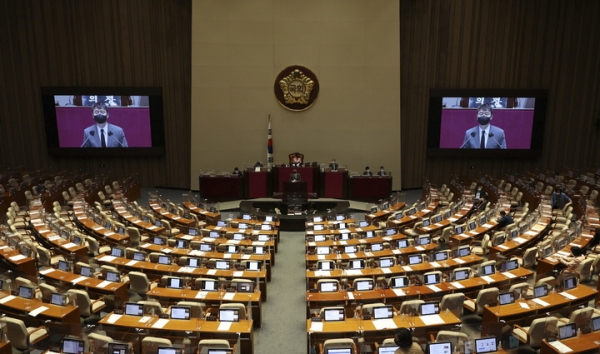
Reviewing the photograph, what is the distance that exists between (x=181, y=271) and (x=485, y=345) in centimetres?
658

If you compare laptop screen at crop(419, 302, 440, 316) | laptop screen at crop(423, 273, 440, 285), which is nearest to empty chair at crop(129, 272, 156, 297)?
laptop screen at crop(419, 302, 440, 316)

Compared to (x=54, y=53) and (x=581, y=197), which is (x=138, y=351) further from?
(x=54, y=53)

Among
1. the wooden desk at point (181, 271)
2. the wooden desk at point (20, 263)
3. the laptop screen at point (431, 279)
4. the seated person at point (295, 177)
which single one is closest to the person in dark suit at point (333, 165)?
the seated person at point (295, 177)

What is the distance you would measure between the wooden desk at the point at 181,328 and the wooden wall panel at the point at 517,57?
17.8 metres

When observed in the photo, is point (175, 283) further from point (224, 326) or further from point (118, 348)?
point (118, 348)

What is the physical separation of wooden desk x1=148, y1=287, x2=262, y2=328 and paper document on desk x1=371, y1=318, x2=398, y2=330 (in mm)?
2466

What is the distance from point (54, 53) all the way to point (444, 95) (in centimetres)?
1940

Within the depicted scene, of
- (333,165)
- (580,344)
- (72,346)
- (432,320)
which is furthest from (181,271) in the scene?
(333,165)

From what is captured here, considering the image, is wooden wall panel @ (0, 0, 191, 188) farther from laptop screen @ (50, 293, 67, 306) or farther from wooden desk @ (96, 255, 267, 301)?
laptop screen @ (50, 293, 67, 306)

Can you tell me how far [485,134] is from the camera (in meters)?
22.8

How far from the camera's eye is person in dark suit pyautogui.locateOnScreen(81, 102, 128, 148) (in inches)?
899

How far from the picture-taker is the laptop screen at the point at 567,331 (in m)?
7.05

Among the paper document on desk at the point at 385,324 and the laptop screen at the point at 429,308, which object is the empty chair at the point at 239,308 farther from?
the laptop screen at the point at 429,308

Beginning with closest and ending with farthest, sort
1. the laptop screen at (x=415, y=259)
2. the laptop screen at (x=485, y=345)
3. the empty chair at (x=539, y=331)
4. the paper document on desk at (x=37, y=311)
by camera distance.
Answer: the laptop screen at (x=485, y=345) < the empty chair at (x=539, y=331) < the paper document on desk at (x=37, y=311) < the laptop screen at (x=415, y=259)
